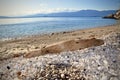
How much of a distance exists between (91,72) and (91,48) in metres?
0.39

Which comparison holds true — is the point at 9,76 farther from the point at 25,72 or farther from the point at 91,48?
the point at 91,48

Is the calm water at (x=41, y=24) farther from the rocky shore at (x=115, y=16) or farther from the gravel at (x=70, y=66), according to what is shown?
the gravel at (x=70, y=66)

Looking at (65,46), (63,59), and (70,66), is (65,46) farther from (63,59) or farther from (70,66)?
(70,66)

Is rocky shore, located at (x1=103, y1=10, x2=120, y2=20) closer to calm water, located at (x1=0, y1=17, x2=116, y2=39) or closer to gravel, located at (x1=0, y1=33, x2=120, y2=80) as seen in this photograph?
calm water, located at (x1=0, y1=17, x2=116, y2=39)

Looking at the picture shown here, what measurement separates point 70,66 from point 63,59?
13 centimetres

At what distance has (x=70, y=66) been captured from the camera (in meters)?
2.12

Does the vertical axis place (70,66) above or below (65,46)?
below

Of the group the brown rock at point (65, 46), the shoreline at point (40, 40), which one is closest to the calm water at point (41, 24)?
the shoreline at point (40, 40)

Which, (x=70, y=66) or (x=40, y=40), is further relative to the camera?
(x=40, y=40)

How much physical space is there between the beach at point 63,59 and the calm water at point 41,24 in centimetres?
7

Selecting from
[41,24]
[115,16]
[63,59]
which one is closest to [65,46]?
[63,59]

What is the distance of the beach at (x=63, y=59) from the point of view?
2.06m

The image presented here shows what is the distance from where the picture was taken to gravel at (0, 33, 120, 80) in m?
2.05

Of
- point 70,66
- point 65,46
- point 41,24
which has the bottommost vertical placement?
point 70,66
